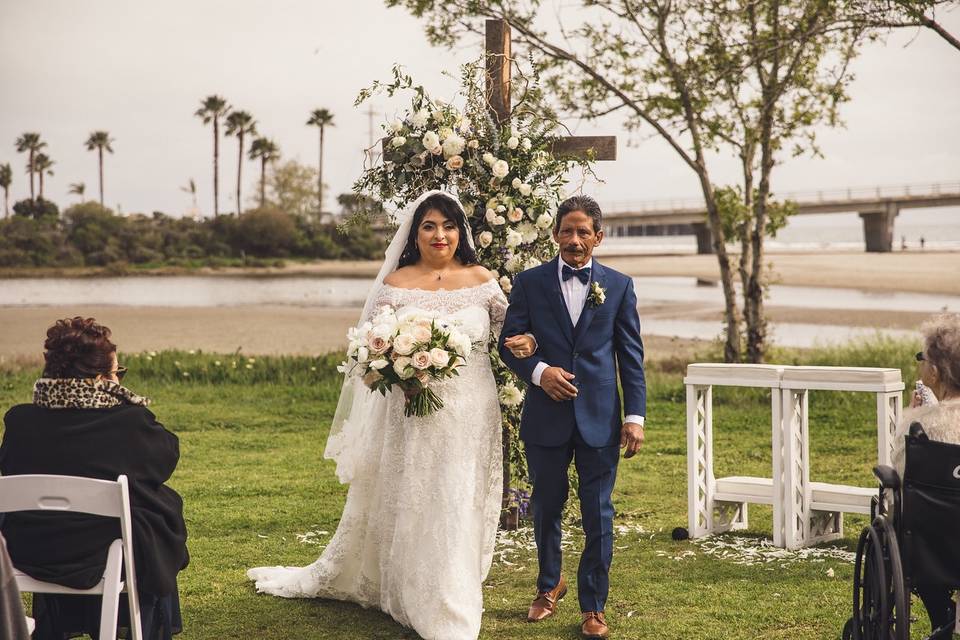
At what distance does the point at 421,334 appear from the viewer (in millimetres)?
5176

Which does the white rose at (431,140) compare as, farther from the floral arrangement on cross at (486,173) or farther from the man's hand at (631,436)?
the man's hand at (631,436)

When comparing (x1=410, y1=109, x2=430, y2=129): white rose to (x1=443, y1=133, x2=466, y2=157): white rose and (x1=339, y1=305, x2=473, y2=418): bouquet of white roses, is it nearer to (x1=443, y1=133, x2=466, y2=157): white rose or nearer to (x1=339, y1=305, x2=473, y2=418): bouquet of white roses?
(x1=443, y1=133, x2=466, y2=157): white rose

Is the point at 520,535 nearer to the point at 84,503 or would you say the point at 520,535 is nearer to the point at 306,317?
the point at 84,503

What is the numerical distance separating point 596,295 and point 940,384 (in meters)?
1.69

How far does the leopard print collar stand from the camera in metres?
4.13

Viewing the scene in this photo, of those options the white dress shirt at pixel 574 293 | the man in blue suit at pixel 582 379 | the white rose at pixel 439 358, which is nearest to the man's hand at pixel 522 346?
the man in blue suit at pixel 582 379

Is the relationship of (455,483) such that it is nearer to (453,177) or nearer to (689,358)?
(453,177)

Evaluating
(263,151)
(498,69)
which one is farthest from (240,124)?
(498,69)

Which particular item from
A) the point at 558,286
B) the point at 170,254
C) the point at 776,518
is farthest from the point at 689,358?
the point at 170,254

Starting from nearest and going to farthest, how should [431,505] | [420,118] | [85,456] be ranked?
[85,456]
[431,505]
[420,118]

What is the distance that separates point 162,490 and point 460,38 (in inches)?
419

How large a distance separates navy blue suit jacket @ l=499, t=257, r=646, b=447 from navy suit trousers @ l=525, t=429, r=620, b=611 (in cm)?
8

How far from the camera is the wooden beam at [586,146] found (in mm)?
7031

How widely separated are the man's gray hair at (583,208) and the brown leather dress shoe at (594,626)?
1857 millimetres
